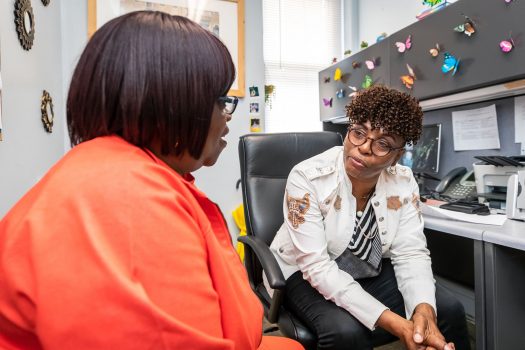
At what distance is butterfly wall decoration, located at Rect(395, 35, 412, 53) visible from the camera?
67.0 inches

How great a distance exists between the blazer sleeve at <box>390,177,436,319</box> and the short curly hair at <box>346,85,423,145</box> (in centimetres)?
25

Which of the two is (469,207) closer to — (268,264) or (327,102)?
(268,264)

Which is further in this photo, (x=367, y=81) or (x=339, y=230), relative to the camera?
(x=367, y=81)

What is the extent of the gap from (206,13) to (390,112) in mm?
1748

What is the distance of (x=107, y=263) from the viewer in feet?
1.31

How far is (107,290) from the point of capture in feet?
1.30

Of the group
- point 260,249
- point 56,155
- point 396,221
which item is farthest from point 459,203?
point 56,155

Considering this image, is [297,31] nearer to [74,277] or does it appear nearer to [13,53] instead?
[13,53]

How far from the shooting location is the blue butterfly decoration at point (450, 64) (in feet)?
4.81

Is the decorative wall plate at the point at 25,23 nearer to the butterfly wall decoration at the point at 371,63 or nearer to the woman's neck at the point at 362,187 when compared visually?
the woman's neck at the point at 362,187

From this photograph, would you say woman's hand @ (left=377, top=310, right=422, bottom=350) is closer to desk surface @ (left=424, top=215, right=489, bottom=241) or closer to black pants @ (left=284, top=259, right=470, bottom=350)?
black pants @ (left=284, top=259, right=470, bottom=350)

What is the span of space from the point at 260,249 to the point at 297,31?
7.47 feet

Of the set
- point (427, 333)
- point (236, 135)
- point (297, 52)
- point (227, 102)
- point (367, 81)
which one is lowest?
Result: point (427, 333)

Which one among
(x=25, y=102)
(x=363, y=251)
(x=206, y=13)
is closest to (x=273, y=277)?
(x=363, y=251)
